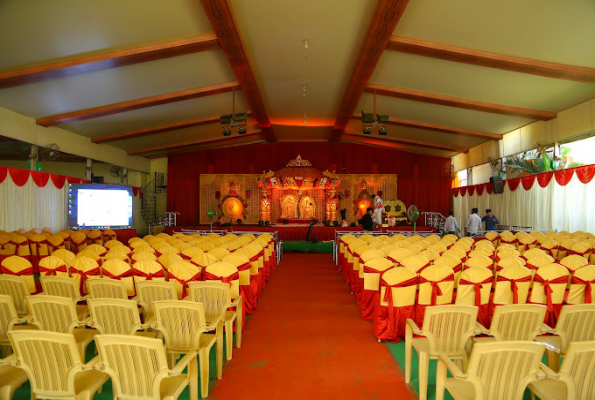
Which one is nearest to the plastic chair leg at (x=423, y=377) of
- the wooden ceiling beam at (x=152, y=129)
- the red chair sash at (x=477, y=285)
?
the red chair sash at (x=477, y=285)

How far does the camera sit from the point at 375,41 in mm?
7320

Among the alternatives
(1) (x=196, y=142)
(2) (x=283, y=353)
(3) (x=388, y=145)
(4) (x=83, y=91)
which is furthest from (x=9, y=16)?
(3) (x=388, y=145)

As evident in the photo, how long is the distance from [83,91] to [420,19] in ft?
27.9

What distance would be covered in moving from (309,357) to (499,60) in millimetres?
7212

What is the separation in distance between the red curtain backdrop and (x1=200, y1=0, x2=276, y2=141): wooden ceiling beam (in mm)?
7943

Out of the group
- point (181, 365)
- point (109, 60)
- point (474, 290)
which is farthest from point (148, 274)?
point (109, 60)

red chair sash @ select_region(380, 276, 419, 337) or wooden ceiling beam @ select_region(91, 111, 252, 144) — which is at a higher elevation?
wooden ceiling beam @ select_region(91, 111, 252, 144)

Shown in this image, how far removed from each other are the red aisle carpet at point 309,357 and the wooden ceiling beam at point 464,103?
6788 millimetres

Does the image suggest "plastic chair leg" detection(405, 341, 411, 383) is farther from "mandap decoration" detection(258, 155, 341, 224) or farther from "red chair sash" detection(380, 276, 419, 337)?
"mandap decoration" detection(258, 155, 341, 224)

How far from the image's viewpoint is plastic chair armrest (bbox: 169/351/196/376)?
2.43 m

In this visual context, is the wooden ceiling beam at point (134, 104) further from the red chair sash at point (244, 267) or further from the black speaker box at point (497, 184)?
the black speaker box at point (497, 184)

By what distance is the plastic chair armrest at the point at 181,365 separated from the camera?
2.43 metres

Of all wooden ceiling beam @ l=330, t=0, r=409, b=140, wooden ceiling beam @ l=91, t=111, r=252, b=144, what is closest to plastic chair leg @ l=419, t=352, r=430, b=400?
wooden ceiling beam @ l=330, t=0, r=409, b=140

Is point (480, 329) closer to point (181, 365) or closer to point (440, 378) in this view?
point (440, 378)
